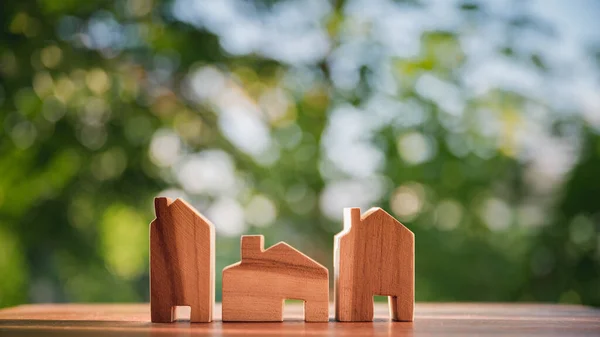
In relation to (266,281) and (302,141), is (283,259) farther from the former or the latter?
(302,141)

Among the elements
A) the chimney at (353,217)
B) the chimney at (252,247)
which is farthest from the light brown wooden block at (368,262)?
the chimney at (252,247)

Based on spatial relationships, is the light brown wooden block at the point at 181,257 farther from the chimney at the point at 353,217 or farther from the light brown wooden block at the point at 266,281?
the chimney at the point at 353,217

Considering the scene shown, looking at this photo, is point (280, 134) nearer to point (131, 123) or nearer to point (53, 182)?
point (131, 123)

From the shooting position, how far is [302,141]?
3188mm

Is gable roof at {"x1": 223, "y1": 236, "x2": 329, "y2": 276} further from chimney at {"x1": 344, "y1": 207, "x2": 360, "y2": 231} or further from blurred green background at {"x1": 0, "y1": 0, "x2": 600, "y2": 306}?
blurred green background at {"x1": 0, "y1": 0, "x2": 600, "y2": 306}

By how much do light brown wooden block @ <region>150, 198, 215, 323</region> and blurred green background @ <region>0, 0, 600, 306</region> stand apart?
1.90m

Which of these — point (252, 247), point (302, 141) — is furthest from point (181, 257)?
point (302, 141)

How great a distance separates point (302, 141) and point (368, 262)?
2226 millimetres

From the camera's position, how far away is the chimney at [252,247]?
977 millimetres

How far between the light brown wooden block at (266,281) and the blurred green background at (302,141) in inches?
76.2

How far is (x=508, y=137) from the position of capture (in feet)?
10.5

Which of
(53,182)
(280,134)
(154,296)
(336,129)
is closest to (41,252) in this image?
(53,182)

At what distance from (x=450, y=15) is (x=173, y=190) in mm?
1855

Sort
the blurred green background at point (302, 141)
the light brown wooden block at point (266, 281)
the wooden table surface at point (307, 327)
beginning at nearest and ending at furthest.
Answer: the wooden table surface at point (307, 327), the light brown wooden block at point (266, 281), the blurred green background at point (302, 141)
